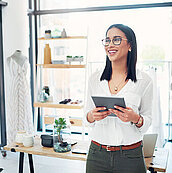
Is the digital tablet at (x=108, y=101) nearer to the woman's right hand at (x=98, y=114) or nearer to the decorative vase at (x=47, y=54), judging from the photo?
the woman's right hand at (x=98, y=114)

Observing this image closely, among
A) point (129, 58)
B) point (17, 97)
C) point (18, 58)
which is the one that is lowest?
point (17, 97)

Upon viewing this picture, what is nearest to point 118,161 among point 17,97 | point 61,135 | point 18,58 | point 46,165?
point 61,135

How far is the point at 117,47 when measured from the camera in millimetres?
1352

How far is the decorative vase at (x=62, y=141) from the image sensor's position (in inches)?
83.0

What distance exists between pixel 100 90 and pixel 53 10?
11.1ft

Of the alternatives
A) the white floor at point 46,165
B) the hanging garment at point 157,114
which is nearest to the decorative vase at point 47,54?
the white floor at point 46,165

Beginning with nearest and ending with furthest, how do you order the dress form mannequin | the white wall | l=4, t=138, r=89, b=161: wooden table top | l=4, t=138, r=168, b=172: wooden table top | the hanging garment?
l=4, t=138, r=168, b=172: wooden table top
l=4, t=138, r=89, b=161: wooden table top
the hanging garment
the dress form mannequin
the white wall

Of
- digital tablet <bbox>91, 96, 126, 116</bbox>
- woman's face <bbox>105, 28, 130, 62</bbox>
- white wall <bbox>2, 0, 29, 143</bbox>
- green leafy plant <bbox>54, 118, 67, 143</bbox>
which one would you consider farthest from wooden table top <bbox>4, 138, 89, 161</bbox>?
white wall <bbox>2, 0, 29, 143</bbox>

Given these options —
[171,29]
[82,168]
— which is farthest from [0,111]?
[171,29]

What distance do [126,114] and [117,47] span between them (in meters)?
0.38

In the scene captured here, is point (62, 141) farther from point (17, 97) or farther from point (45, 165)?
point (17, 97)

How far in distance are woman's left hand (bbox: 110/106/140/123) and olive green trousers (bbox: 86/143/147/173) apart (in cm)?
17

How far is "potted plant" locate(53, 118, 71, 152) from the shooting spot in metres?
2.11

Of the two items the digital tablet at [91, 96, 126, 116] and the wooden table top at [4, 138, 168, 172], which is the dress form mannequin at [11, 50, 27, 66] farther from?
the digital tablet at [91, 96, 126, 116]
